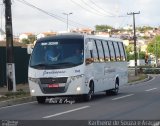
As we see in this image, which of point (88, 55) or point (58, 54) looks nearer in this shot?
point (58, 54)

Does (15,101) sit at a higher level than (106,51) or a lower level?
lower

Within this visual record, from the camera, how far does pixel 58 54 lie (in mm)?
22516

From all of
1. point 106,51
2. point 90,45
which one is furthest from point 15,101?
point 106,51

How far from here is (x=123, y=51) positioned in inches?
1201

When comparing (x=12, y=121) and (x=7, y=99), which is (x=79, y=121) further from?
(x=7, y=99)

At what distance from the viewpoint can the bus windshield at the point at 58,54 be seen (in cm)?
2231

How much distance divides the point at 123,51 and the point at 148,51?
149m

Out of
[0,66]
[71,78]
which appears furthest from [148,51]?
[71,78]

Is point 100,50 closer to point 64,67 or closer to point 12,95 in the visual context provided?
point 64,67

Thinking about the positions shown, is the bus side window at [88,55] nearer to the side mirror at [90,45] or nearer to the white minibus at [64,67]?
the white minibus at [64,67]

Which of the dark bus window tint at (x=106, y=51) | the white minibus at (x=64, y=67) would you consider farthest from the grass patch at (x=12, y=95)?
the dark bus window tint at (x=106, y=51)

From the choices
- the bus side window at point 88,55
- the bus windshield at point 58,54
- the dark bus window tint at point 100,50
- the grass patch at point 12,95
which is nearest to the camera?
the bus windshield at point 58,54

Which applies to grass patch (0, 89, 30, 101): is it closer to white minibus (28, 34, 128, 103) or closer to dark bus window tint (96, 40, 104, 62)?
white minibus (28, 34, 128, 103)

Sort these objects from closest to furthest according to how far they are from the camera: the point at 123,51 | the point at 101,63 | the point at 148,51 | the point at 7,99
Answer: the point at 7,99
the point at 101,63
the point at 123,51
the point at 148,51
